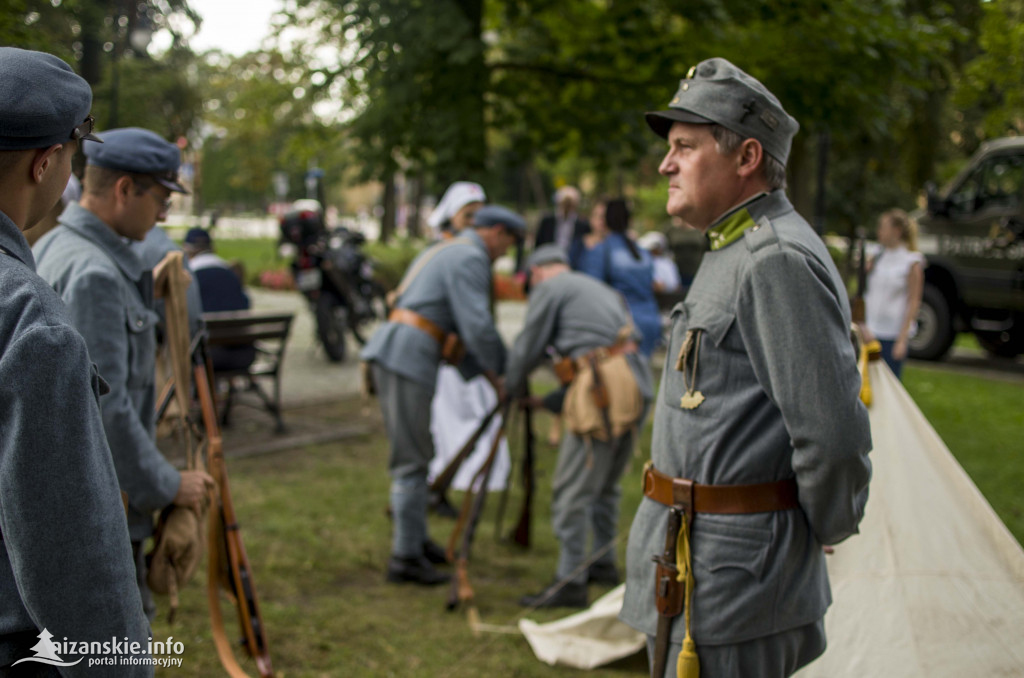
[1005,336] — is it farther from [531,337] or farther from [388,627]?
[388,627]

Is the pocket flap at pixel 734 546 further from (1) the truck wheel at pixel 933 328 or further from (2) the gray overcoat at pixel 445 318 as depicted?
(1) the truck wheel at pixel 933 328

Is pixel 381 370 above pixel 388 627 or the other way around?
above

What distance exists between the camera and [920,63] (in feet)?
24.4

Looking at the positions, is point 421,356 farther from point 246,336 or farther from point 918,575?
point 246,336

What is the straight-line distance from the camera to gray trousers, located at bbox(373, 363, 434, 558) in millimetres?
4895

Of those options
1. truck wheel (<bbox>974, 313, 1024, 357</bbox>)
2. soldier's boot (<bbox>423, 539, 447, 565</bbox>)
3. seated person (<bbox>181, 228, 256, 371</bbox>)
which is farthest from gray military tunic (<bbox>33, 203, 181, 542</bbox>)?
truck wheel (<bbox>974, 313, 1024, 357</bbox>)

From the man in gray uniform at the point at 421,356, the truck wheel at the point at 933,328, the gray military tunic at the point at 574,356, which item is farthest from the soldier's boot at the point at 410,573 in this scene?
the truck wheel at the point at 933,328

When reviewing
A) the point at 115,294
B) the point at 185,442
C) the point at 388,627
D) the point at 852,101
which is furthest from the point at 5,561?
the point at 852,101

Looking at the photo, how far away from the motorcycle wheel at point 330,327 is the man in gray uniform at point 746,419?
9552 millimetres

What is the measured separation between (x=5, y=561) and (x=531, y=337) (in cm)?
343

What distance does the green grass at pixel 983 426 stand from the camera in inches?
268

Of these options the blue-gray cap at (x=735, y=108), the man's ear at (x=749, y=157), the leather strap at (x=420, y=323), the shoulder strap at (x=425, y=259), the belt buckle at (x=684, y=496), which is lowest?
the leather strap at (x=420, y=323)

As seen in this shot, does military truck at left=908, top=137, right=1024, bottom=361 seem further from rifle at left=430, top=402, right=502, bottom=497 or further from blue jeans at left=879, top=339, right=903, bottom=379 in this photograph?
rifle at left=430, top=402, right=502, bottom=497

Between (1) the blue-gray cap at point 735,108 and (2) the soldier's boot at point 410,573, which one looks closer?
(1) the blue-gray cap at point 735,108
